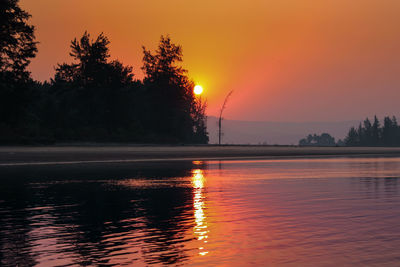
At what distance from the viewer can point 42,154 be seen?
74312mm

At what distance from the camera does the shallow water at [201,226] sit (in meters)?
13.2

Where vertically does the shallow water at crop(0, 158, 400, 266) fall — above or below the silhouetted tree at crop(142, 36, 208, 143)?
below

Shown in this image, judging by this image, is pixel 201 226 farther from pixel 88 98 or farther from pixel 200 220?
pixel 88 98

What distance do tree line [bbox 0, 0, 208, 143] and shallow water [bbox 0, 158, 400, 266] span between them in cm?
5582

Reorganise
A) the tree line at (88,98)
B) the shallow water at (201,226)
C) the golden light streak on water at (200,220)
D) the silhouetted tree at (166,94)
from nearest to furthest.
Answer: the shallow water at (201,226)
the golden light streak on water at (200,220)
the tree line at (88,98)
the silhouetted tree at (166,94)

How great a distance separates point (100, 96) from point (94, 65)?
5909 millimetres

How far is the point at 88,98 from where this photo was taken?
118812 mm

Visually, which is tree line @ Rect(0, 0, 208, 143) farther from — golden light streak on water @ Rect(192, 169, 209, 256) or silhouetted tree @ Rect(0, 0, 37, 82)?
golden light streak on water @ Rect(192, 169, 209, 256)

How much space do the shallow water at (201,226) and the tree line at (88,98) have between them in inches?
2197

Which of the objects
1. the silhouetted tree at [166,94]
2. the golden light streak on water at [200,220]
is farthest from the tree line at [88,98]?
the golden light streak on water at [200,220]

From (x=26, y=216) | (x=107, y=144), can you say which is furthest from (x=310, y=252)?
(x=107, y=144)

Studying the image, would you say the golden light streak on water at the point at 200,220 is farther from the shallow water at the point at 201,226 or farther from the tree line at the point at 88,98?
the tree line at the point at 88,98

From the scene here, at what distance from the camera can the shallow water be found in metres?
13.2

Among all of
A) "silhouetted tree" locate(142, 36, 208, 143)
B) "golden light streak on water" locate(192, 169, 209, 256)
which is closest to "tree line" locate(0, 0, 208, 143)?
"silhouetted tree" locate(142, 36, 208, 143)
